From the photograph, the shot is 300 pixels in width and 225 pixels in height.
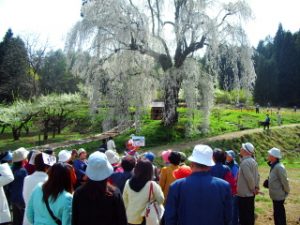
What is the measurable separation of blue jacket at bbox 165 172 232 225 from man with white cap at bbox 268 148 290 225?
3158mm

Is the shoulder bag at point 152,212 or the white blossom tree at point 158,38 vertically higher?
the white blossom tree at point 158,38

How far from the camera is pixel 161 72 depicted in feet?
74.8

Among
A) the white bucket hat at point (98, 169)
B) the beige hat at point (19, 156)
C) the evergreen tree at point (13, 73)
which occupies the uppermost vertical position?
the evergreen tree at point (13, 73)

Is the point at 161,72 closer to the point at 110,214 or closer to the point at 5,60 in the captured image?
the point at 110,214

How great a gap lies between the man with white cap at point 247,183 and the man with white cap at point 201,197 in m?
3.06

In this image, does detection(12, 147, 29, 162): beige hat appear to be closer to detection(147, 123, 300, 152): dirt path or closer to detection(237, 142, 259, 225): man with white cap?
detection(237, 142, 259, 225): man with white cap

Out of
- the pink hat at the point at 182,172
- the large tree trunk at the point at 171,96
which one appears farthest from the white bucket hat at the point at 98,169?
the large tree trunk at the point at 171,96

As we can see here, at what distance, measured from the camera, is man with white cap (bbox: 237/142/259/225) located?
6.80m

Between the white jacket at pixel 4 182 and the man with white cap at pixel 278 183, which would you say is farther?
the man with white cap at pixel 278 183

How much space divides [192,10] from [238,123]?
405 inches

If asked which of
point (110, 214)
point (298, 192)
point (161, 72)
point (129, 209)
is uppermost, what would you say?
point (161, 72)

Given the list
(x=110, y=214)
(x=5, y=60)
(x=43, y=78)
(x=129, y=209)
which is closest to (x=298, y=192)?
(x=129, y=209)

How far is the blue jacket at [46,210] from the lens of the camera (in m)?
3.71

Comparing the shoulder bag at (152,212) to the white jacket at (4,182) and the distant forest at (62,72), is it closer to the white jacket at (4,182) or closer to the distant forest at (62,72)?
the white jacket at (4,182)
